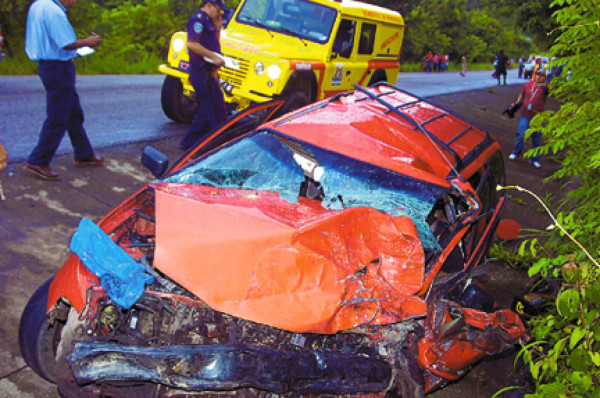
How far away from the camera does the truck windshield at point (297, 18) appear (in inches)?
315

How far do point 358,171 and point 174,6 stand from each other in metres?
17.9

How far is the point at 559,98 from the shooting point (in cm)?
413

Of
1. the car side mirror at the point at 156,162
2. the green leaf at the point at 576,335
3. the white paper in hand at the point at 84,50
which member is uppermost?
the white paper in hand at the point at 84,50

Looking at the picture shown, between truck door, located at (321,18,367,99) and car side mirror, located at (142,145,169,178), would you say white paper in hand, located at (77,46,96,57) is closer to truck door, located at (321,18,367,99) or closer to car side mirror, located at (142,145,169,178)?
car side mirror, located at (142,145,169,178)

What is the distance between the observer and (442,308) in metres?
2.57

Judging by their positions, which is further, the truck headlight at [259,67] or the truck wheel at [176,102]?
the truck wheel at [176,102]

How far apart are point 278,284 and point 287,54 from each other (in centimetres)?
566

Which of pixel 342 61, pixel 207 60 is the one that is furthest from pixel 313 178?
pixel 342 61

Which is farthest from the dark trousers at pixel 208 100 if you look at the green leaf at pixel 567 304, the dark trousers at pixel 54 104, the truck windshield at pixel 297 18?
the green leaf at pixel 567 304

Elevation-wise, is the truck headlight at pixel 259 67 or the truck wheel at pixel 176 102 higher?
the truck headlight at pixel 259 67

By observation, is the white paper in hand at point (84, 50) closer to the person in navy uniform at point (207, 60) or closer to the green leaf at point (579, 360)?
the person in navy uniform at point (207, 60)

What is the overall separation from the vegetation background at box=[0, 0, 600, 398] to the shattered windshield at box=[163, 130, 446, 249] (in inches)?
26.4

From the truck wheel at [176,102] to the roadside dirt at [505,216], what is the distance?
527cm

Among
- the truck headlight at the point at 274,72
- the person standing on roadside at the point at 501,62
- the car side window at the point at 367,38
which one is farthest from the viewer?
the person standing on roadside at the point at 501,62
